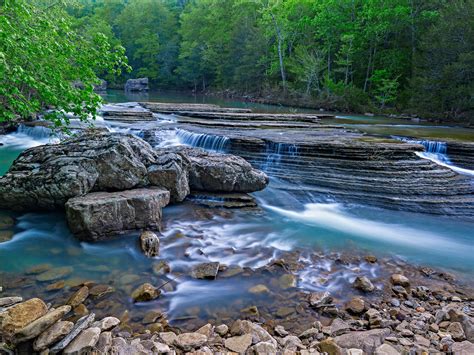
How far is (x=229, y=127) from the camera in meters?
13.3

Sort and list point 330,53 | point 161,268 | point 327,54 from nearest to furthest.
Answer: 1. point 161,268
2. point 327,54
3. point 330,53

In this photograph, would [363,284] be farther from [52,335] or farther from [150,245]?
[52,335]

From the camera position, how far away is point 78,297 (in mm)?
3885

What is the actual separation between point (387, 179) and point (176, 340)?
706cm

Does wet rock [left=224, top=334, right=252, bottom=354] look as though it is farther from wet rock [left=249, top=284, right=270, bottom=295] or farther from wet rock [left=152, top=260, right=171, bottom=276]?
wet rock [left=152, top=260, right=171, bottom=276]

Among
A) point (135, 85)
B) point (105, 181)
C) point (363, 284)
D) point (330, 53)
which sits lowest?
point (363, 284)

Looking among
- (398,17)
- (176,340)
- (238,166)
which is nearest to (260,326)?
(176,340)

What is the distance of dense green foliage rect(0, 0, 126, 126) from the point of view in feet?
15.1

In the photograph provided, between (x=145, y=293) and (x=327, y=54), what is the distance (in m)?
32.5

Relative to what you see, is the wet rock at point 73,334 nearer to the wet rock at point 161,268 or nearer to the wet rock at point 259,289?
the wet rock at point 161,268

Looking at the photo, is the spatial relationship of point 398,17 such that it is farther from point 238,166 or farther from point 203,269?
point 203,269

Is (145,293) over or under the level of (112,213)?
under

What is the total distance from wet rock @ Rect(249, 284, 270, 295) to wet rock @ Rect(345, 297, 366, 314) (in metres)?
1.04

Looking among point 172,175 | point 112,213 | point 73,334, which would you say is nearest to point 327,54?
point 172,175
